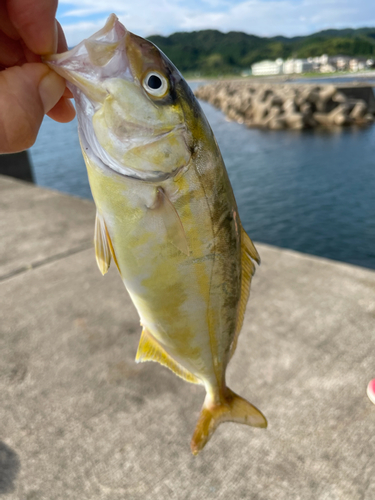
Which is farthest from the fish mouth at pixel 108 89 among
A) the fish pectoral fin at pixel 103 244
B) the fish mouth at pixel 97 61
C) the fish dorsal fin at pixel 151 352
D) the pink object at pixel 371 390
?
the pink object at pixel 371 390

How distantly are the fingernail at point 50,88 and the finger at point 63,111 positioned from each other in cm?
28

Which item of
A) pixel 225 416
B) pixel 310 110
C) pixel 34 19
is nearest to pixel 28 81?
pixel 34 19

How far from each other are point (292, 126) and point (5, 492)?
22.0 meters

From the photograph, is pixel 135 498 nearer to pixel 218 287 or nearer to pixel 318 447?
pixel 318 447

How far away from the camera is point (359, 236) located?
923 cm

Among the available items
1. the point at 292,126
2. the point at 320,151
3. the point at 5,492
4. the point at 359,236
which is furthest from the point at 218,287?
the point at 292,126

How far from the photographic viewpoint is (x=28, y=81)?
46.4 inches

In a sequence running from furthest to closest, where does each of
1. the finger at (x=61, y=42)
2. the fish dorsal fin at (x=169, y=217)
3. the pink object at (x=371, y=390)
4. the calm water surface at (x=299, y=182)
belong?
the calm water surface at (x=299, y=182) < the pink object at (x=371, y=390) < the finger at (x=61, y=42) < the fish dorsal fin at (x=169, y=217)

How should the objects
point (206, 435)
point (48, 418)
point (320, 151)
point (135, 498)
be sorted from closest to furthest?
1. point (206, 435)
2. point (135, 498)
3. point (48, 418)
4. point (320, 151)

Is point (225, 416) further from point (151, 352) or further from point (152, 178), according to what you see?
point (152, 178)

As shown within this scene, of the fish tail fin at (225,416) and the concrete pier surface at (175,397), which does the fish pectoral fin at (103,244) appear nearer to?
the fish tail fin at (225,416)

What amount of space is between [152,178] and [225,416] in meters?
1.10

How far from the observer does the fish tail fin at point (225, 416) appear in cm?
174

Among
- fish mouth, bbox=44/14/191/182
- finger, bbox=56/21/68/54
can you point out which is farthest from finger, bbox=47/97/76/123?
fish mouth, bbox=44/14/191/182
